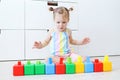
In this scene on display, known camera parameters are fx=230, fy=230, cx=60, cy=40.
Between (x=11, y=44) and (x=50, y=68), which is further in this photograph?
(x=11, y=44)

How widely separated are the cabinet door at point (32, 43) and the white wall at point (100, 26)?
9.6 inches

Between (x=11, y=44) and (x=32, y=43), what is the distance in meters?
0.13

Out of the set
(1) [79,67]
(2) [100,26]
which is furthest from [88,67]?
(2) [100,26]

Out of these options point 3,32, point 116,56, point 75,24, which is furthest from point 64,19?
point 116,56

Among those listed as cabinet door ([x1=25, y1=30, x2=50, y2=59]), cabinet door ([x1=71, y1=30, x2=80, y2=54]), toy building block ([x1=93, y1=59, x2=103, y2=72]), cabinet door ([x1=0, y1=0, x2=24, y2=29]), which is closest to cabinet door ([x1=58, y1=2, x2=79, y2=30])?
cabinet door ([x1=71, y1=30, x2=80, y2=54])

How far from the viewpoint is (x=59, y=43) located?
1.27 m

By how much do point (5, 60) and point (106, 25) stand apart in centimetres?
70

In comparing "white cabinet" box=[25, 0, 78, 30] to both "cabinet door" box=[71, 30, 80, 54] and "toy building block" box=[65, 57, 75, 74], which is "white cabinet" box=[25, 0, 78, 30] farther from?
"toy building block" box=[65, 57, 75, 74]

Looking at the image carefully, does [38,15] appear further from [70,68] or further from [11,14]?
[70,68]

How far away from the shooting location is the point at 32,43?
1.42 metres

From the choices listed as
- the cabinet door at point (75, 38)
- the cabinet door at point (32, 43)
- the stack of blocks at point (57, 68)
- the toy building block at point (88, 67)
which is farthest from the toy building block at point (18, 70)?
the cabinet door at point (75, 38)

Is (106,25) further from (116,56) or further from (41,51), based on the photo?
(41,51)

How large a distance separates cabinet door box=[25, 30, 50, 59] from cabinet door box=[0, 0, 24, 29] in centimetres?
7

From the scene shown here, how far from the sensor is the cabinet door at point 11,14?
1353mm
